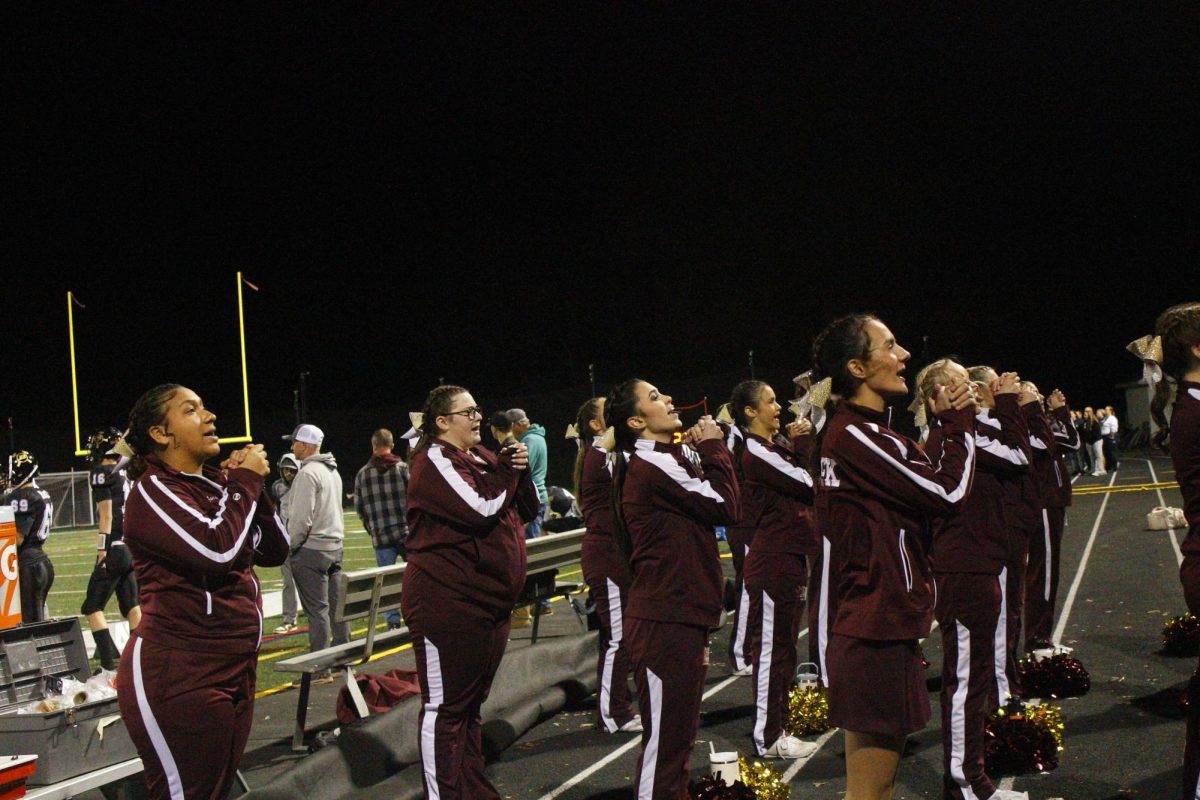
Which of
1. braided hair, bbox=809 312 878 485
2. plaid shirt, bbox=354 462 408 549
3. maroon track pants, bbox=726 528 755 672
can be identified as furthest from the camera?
plaid shirt, bbox=354 462 408 549

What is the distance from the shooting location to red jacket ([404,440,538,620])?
4.64 metres

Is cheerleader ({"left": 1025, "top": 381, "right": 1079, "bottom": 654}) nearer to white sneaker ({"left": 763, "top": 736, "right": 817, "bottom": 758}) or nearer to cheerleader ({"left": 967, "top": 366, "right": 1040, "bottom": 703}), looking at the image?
cheerleader ({"left": 967, "top": 366, "right": 1040, "bottom": 703})

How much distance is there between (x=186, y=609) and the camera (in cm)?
348

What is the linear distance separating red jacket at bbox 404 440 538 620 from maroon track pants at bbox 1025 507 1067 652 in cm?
441

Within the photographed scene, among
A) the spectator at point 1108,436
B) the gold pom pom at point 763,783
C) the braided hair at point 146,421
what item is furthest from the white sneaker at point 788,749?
the spectator at point 1108,436

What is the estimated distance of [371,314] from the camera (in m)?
36.0

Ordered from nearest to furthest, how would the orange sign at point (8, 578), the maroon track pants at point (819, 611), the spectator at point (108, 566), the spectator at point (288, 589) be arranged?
the orange sign at point (8, 578), the maroon track pants at point (819, 611), the spectator at point (108, 566), the spectator at point (288, 589)

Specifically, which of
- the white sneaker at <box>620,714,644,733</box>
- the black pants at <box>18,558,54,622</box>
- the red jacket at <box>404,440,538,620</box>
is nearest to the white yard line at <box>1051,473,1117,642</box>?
the white sneaker at <box>620,714,644,733</box>

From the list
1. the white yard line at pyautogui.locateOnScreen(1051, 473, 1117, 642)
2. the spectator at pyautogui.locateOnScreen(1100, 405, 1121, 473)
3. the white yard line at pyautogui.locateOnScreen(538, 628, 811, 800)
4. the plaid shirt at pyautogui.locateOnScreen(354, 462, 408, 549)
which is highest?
the plaid shirt at pyautogui.locateOnScreen(354, 462, 408, 549)

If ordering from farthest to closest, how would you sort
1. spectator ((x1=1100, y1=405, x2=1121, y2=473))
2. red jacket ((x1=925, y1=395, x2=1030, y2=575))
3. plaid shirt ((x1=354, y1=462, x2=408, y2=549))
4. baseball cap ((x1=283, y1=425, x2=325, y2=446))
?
spectator ((x1=1100, y1=405, x2=1121, y2=473)) < plaid shirt ((x1=354, y1=462, x2=408, y2=549)) < baseball cap ((x1=283, y1=425, x2=325, y2=446)) < red jacket ((x1=925, y1=395, x2=1030, y2=575))

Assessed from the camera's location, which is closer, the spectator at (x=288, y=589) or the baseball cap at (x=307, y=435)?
the baseball cap at (x=307, y=435)

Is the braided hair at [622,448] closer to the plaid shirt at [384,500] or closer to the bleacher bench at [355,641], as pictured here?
the bleacher bench at [355,641]

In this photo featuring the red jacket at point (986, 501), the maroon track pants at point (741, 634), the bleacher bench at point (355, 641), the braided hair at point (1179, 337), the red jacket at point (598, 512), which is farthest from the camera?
the maroon track pants at point (741, 634)

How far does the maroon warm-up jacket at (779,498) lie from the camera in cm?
592
